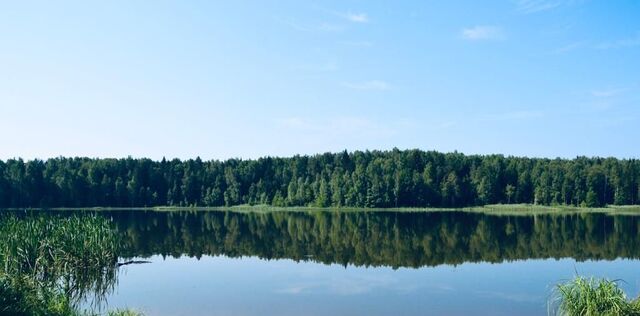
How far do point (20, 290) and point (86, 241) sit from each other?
14652 mm

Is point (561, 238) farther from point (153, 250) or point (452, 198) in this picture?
point (452, 198)

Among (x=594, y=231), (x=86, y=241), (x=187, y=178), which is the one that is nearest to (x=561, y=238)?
(x=594, y=231)

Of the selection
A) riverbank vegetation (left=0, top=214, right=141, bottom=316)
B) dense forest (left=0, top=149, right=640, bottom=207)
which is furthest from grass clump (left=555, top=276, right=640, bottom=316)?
dense forest (left=0, top=149, right=640, bottom=207)

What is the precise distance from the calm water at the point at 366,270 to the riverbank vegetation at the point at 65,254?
129 centimetres

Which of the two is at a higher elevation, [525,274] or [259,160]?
[259,160]

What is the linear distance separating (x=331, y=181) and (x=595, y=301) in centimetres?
11831

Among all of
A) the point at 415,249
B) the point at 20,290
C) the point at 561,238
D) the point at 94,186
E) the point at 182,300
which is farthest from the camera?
the point at 94,186

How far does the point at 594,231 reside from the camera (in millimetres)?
59438

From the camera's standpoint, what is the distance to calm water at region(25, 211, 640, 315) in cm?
2492

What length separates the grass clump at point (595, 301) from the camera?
16297 millimetres

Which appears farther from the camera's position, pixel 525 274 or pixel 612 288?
pixel 525 274

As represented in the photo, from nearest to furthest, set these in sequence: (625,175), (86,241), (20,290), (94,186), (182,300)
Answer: (20,290), (182,300), (86,241), (625,175), (94,186)

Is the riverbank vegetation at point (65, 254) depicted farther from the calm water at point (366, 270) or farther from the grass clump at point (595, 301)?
the grass clump at point (595, 301)

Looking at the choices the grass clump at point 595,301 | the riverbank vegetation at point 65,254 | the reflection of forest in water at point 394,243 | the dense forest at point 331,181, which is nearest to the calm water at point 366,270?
the reflection of forest in water at point 394,243
